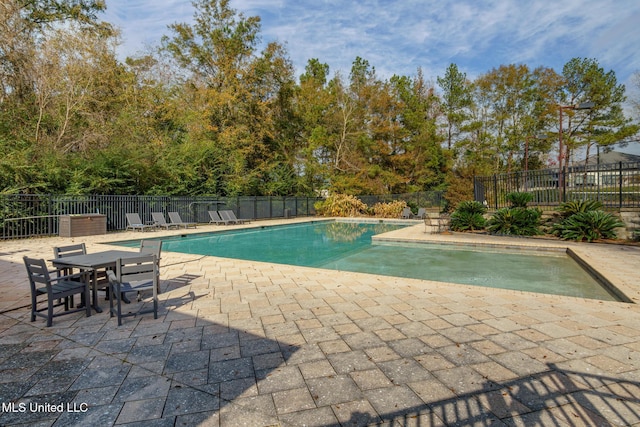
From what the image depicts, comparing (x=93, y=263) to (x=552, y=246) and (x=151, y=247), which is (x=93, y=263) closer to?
(x=151, y=247)

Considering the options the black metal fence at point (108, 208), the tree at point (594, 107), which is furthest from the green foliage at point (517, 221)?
the tree at point (594, 107)

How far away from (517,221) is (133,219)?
528 inches

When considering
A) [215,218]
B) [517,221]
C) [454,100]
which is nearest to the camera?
[517,221]

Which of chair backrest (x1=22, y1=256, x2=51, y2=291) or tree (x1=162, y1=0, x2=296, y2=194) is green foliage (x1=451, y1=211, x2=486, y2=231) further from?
tree (x1=162, y1=0, x2=296, y2=194)

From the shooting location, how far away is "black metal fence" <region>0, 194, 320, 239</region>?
9875 millimetres

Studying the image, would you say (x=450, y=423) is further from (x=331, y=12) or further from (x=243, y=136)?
(x=243, y=136)

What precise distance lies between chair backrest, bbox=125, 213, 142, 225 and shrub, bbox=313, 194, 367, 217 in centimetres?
1177

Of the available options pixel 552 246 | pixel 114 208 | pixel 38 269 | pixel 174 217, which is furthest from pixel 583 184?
pixel 114 208

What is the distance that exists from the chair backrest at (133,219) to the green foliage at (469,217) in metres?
11.7

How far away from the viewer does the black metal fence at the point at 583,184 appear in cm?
927

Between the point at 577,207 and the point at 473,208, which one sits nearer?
the point at 577,207

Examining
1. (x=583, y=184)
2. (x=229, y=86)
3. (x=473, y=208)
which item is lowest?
(x=473, y=208)

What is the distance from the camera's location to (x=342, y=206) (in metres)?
21.5

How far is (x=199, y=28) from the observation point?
19.6 metres
